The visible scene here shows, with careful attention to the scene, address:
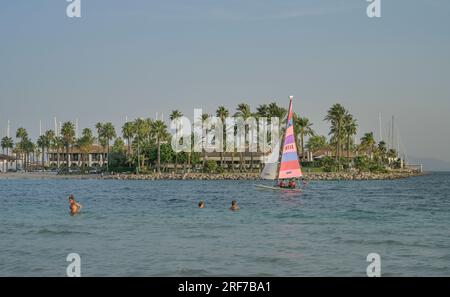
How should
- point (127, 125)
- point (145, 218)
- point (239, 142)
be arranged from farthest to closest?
point (127, 125) → point (239, 142) → point (145, 218)

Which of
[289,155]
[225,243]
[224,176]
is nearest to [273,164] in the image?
[289,155]

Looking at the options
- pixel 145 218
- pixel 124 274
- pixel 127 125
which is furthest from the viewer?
pixel 127 125

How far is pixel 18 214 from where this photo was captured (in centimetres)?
4575

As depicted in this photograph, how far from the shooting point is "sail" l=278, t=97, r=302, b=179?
6193 centimetres

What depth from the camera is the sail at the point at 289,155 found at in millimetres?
61928

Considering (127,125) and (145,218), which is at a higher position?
(127,125)

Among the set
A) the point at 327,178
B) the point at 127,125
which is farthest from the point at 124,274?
the point at 127,125

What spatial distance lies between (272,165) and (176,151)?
100442 millimetres

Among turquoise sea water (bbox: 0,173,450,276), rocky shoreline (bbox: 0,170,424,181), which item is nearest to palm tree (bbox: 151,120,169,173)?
rocky shoreline (bbox: 0,170,424,181)

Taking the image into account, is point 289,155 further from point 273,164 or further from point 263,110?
point 263,110

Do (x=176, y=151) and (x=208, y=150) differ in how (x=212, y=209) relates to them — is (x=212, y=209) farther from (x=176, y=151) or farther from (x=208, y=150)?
(x=208, y=150)

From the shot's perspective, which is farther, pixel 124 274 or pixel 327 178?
pixel 327 178

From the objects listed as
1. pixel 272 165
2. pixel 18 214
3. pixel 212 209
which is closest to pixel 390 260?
pixel 212 209

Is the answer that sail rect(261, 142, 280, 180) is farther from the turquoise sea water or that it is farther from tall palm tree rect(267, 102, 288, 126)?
tall palm tree rect(267, 102, 288, 126)
